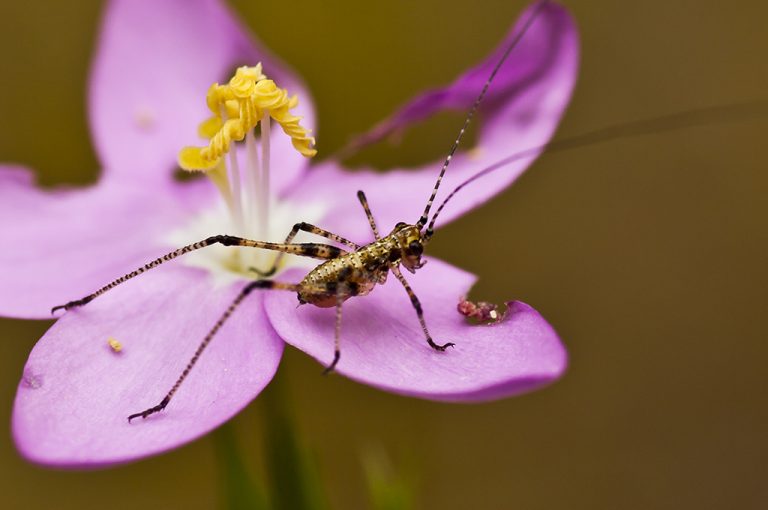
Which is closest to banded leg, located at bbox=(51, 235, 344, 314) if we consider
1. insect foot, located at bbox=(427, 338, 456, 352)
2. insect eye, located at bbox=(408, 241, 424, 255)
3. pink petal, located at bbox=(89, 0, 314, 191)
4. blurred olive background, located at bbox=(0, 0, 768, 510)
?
insect eye, located at bbox=(408, 241, 424, 255)

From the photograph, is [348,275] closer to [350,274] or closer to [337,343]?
[350,274]

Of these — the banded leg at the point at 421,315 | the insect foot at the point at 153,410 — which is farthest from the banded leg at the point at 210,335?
the banded leg at the point at 421,315

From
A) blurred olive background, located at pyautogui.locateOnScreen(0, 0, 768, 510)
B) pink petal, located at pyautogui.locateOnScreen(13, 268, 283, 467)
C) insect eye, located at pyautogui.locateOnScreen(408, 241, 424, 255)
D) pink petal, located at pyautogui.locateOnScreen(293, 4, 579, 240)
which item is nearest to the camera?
pink petal, located at pyautogui.locateOnScreen(13, 268, 283, 467)

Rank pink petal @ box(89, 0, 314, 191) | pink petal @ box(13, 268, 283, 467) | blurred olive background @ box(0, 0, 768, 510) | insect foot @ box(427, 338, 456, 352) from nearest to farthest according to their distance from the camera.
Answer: pink petal @ box(13, 268, 283, 467)
insect foot @ box(427, 338, 456, 352)
pink petal @ box(89, 0, 314, 191)
blurred olive background @ box(0, 0, 768, 510)

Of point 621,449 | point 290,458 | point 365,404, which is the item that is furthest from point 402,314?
point 621,449

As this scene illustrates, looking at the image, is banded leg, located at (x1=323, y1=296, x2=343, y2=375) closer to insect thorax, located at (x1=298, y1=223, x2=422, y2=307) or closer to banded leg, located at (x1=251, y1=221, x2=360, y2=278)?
insect thorax, located at (x1=298, y1=223, x2=422, y2=307)

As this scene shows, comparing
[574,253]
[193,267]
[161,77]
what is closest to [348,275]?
[193,267]

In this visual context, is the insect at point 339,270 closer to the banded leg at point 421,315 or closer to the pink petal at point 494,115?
the banded leg at point 421,315
